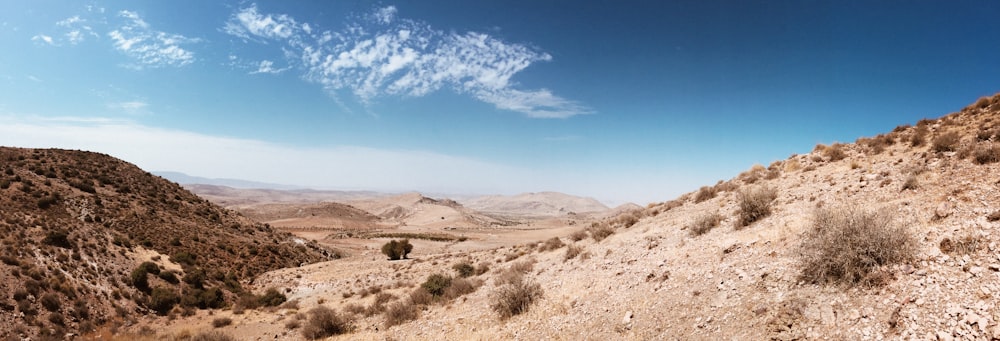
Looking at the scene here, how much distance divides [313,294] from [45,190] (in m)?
22.5

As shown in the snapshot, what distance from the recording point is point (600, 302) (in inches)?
428

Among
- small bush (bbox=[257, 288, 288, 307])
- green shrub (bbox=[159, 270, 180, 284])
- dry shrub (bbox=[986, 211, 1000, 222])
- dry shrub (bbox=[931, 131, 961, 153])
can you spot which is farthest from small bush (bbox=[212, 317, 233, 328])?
dry shrub (bbox=[931, 131, 961, 153])

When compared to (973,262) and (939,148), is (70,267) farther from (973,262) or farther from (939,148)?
(939,148)

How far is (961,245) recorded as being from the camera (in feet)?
22.7

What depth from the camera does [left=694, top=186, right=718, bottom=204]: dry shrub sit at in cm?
2166

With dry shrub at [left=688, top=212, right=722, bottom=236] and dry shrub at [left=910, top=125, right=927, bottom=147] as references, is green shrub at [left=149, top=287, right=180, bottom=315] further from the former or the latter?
dry shrub at [left=910, top=125, right=927, bottom=147]

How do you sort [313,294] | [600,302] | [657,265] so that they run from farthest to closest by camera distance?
[313,294] < [657,265] < [600,302]

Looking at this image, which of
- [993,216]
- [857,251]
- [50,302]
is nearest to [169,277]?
[50,302]

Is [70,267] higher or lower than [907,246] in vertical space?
lower

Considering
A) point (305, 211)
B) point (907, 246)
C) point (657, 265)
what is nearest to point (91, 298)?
point (657, 265)

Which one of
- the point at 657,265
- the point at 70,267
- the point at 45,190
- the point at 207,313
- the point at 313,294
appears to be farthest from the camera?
the point at 45,190

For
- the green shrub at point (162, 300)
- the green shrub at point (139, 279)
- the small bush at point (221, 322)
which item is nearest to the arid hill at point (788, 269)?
the small bush at point (221, 322)

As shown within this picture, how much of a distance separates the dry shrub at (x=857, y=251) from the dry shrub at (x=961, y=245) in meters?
0.40

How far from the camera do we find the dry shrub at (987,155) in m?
10.8
